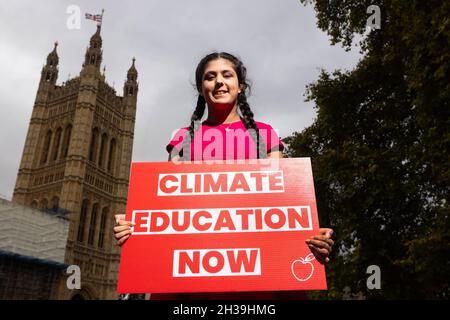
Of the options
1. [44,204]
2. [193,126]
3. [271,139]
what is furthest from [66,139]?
[271,139]

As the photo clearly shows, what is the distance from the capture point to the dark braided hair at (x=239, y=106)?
9.25 ft

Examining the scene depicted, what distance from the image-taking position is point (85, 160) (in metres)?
55.3

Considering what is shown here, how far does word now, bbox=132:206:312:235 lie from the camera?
7.63 ft

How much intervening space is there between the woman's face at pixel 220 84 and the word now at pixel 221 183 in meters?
0.69

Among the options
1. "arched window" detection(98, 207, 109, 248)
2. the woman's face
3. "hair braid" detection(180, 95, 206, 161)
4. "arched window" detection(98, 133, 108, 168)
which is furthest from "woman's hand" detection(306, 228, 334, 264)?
"arched window" detection(98, 133, 108, 168)

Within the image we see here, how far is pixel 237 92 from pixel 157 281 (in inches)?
60.1

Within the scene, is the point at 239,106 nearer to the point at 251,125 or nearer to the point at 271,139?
the point at 251,125

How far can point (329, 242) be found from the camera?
88.0 inches

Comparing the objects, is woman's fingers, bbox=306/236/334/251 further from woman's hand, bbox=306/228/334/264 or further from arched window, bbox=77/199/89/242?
arched window, bbox=77/199/89/242

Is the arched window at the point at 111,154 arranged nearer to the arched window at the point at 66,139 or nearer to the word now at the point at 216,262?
the arched window at the point at 66,139

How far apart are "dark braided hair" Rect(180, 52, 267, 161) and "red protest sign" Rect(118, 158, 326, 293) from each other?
344 millimetres

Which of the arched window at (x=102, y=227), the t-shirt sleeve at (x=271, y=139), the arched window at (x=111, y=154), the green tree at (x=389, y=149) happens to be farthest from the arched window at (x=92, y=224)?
the t-shirt sleeve at (x=271, y=139)
